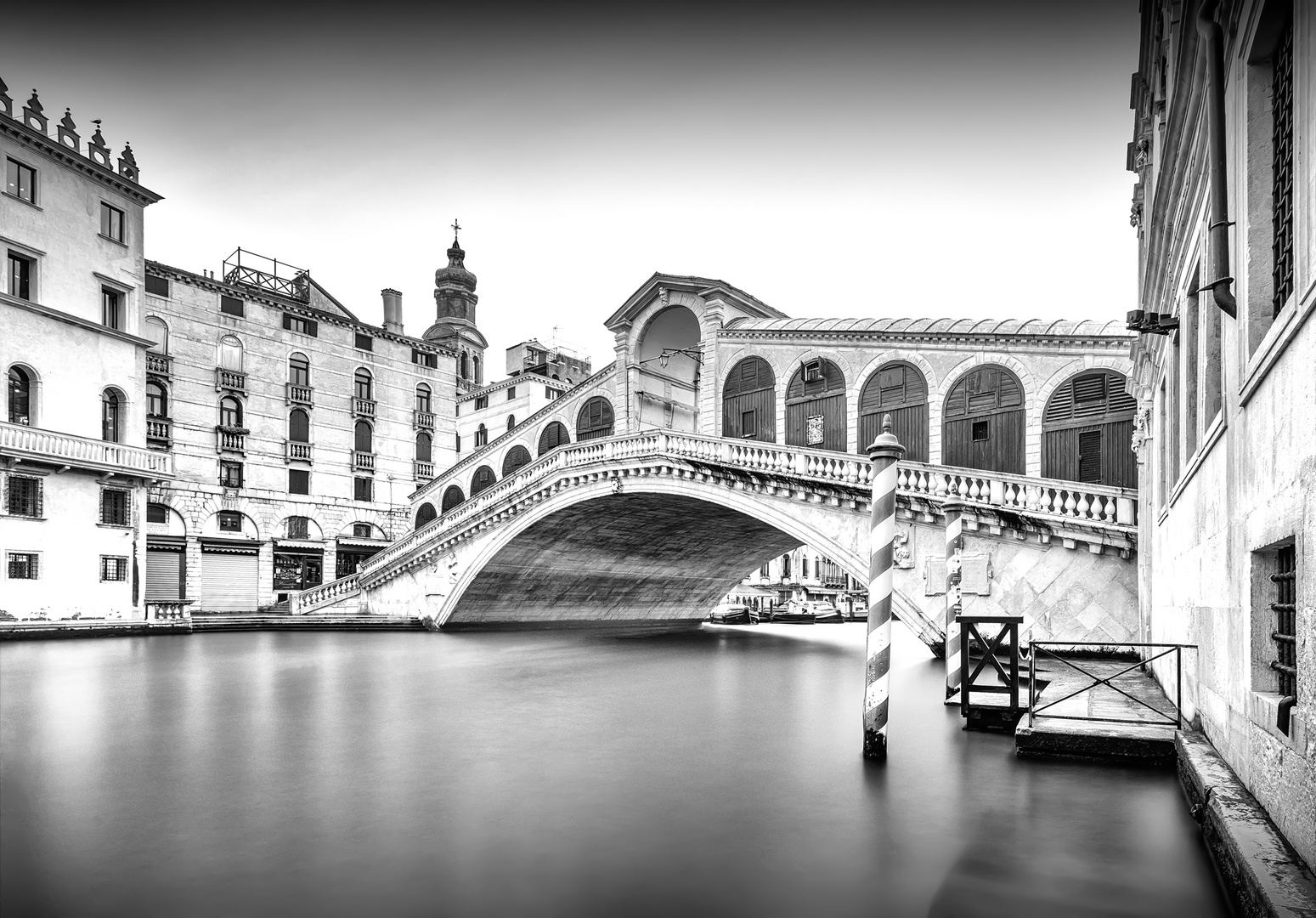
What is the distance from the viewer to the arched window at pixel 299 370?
34250 mm

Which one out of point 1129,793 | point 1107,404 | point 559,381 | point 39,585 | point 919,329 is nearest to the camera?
point 1129,793

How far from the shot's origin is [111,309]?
2633cm

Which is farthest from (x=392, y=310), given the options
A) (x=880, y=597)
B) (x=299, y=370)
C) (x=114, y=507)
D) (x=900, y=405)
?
(x=880, y=597)

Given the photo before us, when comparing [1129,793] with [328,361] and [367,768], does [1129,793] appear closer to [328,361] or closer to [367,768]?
[367,768]

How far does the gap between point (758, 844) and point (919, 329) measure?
16.4m

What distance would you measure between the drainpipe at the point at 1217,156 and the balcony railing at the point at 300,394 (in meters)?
32.9

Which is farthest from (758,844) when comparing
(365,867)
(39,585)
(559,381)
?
(559,381)

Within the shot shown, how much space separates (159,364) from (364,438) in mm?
7928

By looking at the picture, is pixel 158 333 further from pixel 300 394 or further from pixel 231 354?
pixel 300 394

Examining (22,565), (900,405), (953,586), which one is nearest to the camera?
(953,586)

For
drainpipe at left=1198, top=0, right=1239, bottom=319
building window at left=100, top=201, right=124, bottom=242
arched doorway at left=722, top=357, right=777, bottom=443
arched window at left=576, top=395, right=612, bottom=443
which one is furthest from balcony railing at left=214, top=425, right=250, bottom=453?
drainpipe at left=1198, top=0, right=1239, bottom=319

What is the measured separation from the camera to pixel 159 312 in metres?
30.7

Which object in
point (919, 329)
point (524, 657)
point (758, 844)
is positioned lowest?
point (524, 657)

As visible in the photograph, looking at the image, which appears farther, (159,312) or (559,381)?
(559,381)
